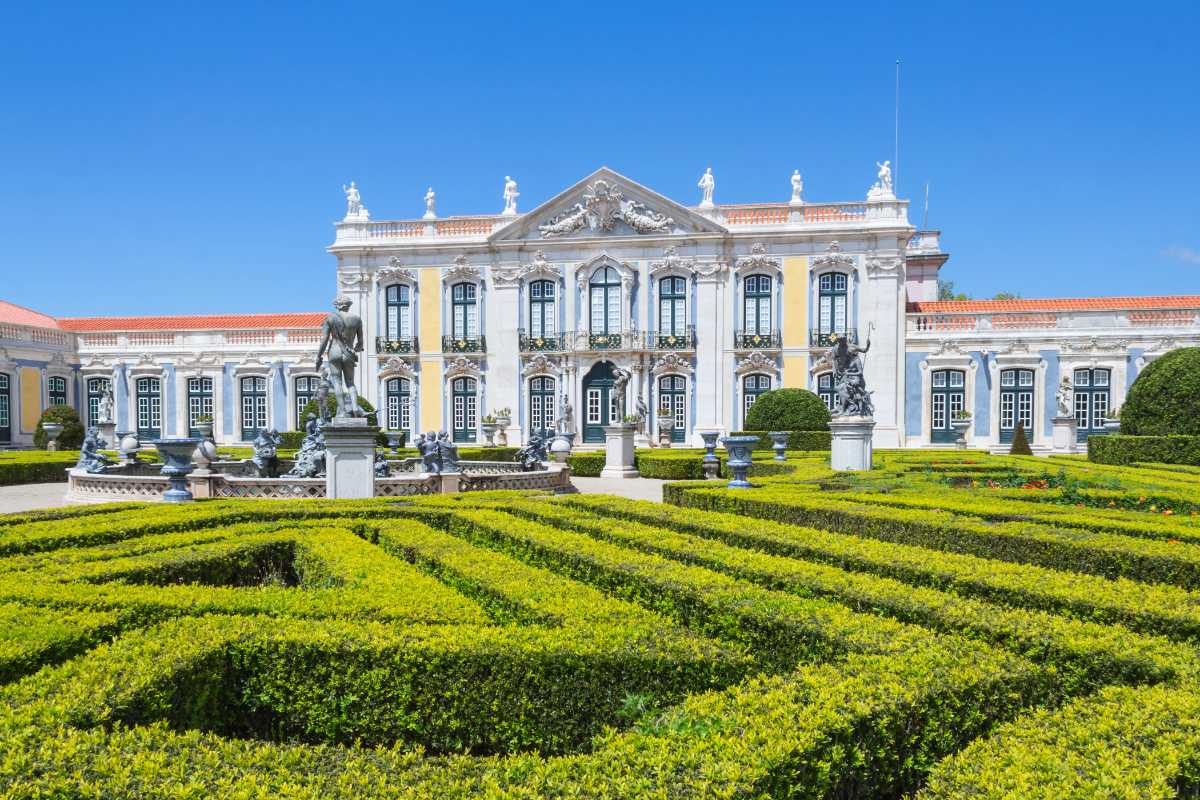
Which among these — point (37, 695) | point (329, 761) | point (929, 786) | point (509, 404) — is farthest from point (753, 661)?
point (509, 404)

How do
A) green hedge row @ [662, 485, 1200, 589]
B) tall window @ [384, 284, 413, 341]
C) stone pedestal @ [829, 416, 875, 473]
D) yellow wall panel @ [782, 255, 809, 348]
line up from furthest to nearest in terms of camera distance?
tall window @ [384, 284, 413, 341], yellow wall panel @ [782, 255, 809, 348], stone pedestal @ [829, 416, 875, 473], green hedge row @ [662, 485, 1200, 589]

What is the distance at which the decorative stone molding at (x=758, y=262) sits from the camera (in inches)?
1037

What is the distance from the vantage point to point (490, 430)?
26484mm

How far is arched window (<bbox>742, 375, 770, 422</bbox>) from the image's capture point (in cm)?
2665

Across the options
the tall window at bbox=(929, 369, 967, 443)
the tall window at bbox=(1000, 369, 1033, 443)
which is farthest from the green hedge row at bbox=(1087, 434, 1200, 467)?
the tall window at bbox=(929, 369, 967, 443)

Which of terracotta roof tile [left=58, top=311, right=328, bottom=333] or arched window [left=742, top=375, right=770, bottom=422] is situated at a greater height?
terracotta roof tile [left=58, top=311, right=328, bottom=333]

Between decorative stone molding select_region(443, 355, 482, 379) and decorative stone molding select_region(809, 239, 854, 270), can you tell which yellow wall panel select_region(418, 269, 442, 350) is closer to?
decorative stone molding select_region(443, 355, 482, 379)

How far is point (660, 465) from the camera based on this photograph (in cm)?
1675

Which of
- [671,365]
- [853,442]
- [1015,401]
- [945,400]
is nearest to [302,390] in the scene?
[671,365]

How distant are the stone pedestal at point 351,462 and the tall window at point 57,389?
79.7 feet

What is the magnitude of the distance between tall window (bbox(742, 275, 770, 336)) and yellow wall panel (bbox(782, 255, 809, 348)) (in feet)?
2.04

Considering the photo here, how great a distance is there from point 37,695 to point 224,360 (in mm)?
28141

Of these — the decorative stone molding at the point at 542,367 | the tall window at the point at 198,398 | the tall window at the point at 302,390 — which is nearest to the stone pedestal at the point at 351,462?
the decorative stone molding at the point at 542,367

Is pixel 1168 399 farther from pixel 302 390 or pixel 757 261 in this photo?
pixel 302 390
